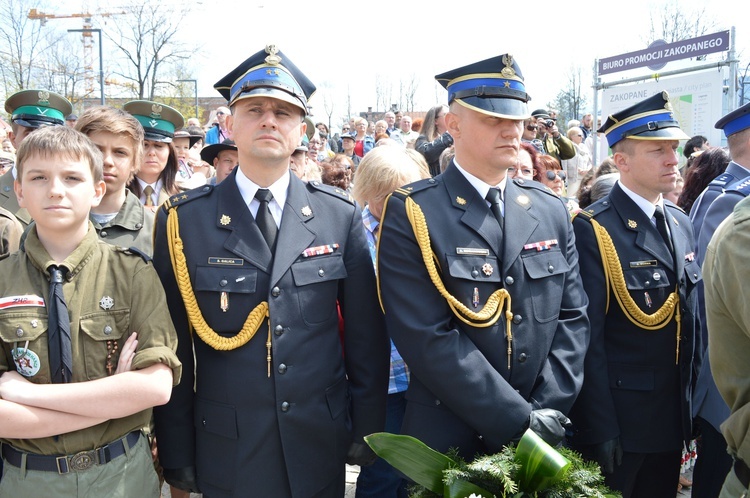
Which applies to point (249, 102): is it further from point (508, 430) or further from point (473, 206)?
point (508, 430)

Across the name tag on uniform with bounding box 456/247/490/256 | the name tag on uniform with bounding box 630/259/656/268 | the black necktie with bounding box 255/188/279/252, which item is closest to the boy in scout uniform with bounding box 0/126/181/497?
the black necktie with bounding box 255/188/279/252

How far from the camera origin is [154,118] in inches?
165

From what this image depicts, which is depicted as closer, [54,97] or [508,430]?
[508,430]

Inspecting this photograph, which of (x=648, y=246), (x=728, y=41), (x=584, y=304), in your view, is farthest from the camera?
(x=728, y=41)

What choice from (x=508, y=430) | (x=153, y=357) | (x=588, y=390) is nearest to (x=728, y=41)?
(x=588, y=390)

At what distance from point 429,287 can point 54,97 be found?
10.8ft

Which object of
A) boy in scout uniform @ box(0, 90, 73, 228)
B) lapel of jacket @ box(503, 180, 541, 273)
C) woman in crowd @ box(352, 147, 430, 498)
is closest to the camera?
lapel of jacket @ box(503, 180, 541, 273)

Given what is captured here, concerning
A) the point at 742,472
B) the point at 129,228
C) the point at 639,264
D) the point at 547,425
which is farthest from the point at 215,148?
the point at 742,472

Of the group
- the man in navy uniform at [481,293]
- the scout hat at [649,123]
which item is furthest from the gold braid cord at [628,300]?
the scout hat at [649,123]

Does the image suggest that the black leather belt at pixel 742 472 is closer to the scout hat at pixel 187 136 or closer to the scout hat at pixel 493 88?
the scout hat at pixel 493 88

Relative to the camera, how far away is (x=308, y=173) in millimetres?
5461

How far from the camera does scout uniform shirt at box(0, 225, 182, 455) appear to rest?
2080mm

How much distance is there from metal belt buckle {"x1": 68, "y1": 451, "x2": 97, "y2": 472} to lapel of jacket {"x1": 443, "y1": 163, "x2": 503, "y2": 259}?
1591mm

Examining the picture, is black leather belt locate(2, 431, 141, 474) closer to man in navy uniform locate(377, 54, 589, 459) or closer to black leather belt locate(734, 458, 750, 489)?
man in navy uniform locate(377, 54, 589, 459)
